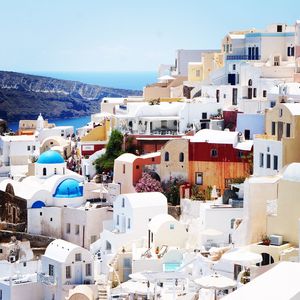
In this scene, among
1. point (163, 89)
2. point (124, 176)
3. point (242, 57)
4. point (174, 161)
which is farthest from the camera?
point (163, 89)

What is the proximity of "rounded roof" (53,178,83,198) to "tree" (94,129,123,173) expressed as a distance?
2.18m

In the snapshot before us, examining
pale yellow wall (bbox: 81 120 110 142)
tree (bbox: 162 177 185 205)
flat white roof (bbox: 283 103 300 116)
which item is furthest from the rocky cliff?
flat white roof (bbox: 283 103 300 116)

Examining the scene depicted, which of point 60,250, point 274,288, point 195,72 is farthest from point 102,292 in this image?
point 195,72

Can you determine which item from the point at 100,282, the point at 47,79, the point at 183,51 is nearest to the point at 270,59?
the point at 183,51

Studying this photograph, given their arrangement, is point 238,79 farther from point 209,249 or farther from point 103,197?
point 209,249

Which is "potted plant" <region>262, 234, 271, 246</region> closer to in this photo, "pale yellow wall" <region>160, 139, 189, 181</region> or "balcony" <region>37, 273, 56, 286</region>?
"balcony" <region>37, 273, 56, 286</region>

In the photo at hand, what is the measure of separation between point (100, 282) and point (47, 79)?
115m

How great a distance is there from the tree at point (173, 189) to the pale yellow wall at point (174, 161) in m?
0.17

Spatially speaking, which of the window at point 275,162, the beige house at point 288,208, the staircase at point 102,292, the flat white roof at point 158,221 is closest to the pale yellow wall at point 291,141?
the window at point 275,162

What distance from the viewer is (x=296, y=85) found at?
3081cm

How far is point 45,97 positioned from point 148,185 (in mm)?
96930

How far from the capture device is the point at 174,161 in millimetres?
29547

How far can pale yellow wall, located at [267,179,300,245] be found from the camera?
20202 mm

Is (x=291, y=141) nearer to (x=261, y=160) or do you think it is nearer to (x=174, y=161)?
(x=261, y=160)
